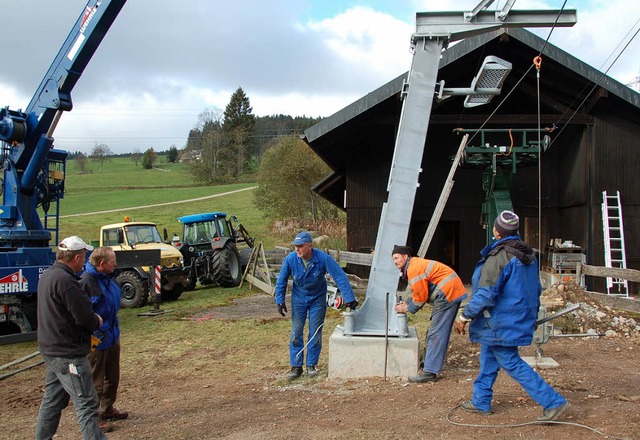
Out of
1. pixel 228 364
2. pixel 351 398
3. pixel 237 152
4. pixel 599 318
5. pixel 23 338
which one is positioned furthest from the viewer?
pixel 237 152

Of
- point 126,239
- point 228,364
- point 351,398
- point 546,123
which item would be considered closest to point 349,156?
point 546,123

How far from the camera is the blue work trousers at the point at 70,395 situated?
4.62m

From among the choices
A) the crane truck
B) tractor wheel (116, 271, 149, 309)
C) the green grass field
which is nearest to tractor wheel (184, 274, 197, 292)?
tractor wheel (116, 271, 149, 309)

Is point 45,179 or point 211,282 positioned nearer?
point 45,179

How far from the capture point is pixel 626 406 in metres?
5.20

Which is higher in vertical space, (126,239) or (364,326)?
(126,239)

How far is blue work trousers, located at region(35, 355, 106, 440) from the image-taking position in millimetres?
4625

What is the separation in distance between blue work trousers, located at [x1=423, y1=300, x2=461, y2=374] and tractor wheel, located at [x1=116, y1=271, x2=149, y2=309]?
9.43 meters

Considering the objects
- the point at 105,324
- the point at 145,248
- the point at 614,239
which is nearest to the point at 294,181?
the point at 145,248

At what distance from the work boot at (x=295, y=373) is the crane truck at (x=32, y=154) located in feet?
18.0

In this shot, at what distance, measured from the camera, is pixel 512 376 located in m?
4.99

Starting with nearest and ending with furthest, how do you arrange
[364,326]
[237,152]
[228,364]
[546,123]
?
[364,326] < [228,364] < [546,123] < [237,152]

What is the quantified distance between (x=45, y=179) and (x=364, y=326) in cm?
781

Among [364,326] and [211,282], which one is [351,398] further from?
[211,282]
